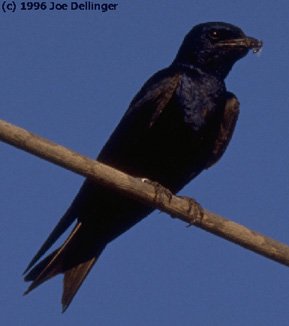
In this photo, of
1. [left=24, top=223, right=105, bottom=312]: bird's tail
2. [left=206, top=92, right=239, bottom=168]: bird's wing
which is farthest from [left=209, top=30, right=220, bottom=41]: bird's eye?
[left=24, top=223, right=105, bottom=312]: bird's tail

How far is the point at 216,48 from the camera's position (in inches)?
213

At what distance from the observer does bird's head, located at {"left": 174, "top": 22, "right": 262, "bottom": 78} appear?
209 inches

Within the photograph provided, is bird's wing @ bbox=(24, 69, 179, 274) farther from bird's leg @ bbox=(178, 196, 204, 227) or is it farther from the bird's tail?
bird's leg @ bbox=(178, 196, 204, 227)

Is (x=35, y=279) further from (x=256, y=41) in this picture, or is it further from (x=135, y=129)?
(x=256, y=41)

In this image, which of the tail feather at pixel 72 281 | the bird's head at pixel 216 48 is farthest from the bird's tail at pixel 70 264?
the bird's head at pixel 216 48

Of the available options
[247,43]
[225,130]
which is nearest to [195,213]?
[225,130]

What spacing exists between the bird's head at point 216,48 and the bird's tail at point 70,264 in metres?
1.22

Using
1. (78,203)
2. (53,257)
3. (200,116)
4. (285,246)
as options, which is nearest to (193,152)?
(200,116)

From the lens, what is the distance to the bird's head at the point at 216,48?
5.31 m

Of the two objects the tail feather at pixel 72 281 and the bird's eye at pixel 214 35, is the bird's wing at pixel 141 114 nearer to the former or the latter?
the bird's eye at pixel 214 35

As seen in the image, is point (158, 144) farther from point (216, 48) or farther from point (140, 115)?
point (216, 48)

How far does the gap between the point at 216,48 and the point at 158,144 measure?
29.9 inches

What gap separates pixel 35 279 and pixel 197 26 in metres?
2.01

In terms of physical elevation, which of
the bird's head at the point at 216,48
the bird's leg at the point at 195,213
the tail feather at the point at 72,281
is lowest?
the tail feather at the point at 72,281
